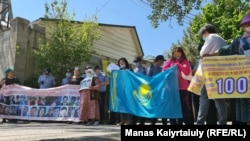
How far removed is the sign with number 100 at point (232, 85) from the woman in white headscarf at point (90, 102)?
17.1 ft

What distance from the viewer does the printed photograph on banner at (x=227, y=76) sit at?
20.0ft

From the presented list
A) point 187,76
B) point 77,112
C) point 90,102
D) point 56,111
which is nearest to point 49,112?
point 56,111

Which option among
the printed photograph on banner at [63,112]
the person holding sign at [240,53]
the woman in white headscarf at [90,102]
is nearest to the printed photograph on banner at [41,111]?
the printed photograph on banner at [63,112]

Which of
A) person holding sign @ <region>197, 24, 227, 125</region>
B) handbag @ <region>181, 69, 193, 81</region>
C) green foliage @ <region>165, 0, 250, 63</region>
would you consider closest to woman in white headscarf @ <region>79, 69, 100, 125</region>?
handbag @ <region>181, 69, 193, 81</region>

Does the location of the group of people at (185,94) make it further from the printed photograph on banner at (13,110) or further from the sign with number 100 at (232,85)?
the printed photograph on banner at (13,110)

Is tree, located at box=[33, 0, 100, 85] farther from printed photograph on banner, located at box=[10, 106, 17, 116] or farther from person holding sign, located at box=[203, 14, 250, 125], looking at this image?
person holding sign, located at box=[203, 14, 250, 125]

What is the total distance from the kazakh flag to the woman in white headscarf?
2.94 feet

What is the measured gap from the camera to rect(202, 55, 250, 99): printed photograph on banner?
6090mm

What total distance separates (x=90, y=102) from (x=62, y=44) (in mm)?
5965

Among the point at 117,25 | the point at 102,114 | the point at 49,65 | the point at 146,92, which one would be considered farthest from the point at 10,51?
the point at 117,25

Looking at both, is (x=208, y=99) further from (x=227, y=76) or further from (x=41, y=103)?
(x=41, y=103)

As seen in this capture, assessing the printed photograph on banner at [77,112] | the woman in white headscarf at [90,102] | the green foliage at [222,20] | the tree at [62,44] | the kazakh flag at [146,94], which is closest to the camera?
the kazakh flag at [146,94]

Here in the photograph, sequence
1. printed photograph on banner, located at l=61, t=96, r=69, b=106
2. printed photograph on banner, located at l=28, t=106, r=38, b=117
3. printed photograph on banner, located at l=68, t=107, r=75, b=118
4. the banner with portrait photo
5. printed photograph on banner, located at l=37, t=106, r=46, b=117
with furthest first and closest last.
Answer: printed photograph on banner, located at l=28, t=106, r=38, b=117
printed photograph on banner, located at l=37, t=106, r=46, b=117
printed photograph on banner, located at l=61, t=96, r=69, b=106
the banner with portrait photo
printed photograph on banner, located at l=68, t=107, r=75, b=118

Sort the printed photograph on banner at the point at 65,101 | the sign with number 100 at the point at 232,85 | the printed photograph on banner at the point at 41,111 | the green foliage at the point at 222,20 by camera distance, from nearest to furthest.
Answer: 1. the sign with number 100 at the point at 232,85
2. the printed photograph on banner at the point at 65,101
3. the printed photograph on banner at the point at 41,111
4. the green foliage at the point at 222,20
